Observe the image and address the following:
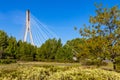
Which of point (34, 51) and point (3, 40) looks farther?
point (3, 40)

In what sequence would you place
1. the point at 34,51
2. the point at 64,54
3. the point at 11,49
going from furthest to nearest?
1. the point at 34,51
2. the point at 11,49
3. the point at 64,54

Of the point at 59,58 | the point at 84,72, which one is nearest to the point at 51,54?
the point at 59,58

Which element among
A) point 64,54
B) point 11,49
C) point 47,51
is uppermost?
point 11,49

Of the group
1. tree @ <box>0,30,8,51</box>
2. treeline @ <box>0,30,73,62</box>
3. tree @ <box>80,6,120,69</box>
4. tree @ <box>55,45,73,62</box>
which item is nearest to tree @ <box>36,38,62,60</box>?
treeline @ <box>0,30,73,62</box>

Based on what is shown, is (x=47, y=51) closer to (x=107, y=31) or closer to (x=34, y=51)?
(x=34, y=51)

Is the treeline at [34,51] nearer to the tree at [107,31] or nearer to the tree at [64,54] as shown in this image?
the tree at [64,54]

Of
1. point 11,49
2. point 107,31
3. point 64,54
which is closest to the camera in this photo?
point 107,31

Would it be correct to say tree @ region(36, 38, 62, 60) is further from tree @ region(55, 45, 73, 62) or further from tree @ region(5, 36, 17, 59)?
tree @ region(5, 36, 17, 59)

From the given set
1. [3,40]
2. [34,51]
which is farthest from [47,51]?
[3,40]

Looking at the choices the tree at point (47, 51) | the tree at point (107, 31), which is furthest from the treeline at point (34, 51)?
the tree at point (107, 31)

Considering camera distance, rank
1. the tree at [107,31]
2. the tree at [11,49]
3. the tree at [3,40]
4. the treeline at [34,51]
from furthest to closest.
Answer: the tree at [3,40], the tree at [11,49], the treeline at [34,51], the tree at [107,31]

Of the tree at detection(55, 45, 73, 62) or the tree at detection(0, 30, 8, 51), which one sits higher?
the tree at detection(0, 30, 8, 51)

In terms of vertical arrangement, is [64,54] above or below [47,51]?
below

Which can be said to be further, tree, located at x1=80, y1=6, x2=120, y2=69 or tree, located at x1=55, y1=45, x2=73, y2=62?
tree, located at x1=55, y1=45, x2=73, y2=62
